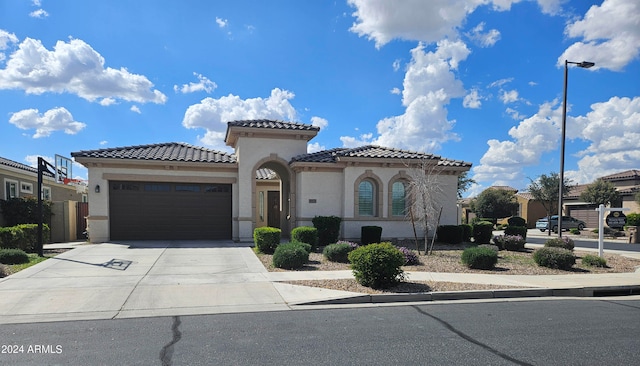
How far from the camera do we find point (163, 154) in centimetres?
1828

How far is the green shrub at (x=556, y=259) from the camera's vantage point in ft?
39.9

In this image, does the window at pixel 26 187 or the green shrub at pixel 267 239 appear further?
the window at pixel 26 187

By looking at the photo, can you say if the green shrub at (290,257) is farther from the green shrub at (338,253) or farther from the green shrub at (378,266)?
the green shrub at (378,266)

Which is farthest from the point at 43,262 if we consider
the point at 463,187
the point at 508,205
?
the point at 508,205

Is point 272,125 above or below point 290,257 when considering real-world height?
above

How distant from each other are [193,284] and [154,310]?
2127 mm

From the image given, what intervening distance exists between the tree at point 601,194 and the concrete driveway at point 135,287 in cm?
3640

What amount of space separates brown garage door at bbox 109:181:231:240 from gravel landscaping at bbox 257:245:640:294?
5.37 meters

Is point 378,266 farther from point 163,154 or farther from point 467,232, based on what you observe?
point 163,154

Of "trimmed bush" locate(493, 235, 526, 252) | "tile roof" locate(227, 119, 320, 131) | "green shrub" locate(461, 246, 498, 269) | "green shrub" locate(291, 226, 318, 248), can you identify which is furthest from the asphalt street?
"tile roof" locate(227, 119, 320, 131)

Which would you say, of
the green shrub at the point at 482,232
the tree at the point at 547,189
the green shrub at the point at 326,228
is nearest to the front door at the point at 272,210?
the green shrub at the point at 326,228

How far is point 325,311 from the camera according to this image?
286 inches

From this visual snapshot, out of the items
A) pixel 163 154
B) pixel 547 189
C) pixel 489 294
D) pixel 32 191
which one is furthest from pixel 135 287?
pixel 547 189

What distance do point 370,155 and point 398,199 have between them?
2.57 m
